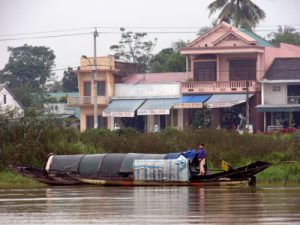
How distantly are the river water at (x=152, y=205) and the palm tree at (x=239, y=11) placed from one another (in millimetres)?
40401

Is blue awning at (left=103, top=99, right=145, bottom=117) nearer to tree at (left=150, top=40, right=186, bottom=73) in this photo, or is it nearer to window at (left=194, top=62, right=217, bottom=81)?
window at (left=194, top=62, right=217, bottom=81)

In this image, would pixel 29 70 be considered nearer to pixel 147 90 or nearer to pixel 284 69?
pixel 147 90

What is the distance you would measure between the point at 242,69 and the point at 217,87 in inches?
103

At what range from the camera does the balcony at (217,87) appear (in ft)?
202

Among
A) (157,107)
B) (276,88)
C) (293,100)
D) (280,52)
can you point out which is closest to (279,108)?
(293,100)

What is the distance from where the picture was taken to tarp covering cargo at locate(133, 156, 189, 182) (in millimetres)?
29703

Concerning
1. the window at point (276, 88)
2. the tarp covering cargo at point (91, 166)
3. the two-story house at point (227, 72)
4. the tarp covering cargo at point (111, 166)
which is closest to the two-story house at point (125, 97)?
the two-story house at point (227, 72)

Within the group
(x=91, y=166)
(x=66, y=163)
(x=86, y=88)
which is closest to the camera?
(x=91, y=166)

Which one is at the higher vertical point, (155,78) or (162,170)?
(155,78)

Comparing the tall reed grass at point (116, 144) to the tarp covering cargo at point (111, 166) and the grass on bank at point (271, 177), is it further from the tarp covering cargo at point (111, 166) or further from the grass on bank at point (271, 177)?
the tarp covering cargo at point (111, 166)

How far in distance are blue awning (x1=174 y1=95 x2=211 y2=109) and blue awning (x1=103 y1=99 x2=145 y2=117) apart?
120 inches

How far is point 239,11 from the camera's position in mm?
68438

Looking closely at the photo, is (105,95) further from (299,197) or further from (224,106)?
(299,197)

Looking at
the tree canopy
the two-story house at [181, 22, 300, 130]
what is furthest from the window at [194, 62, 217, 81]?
the tree canopy
